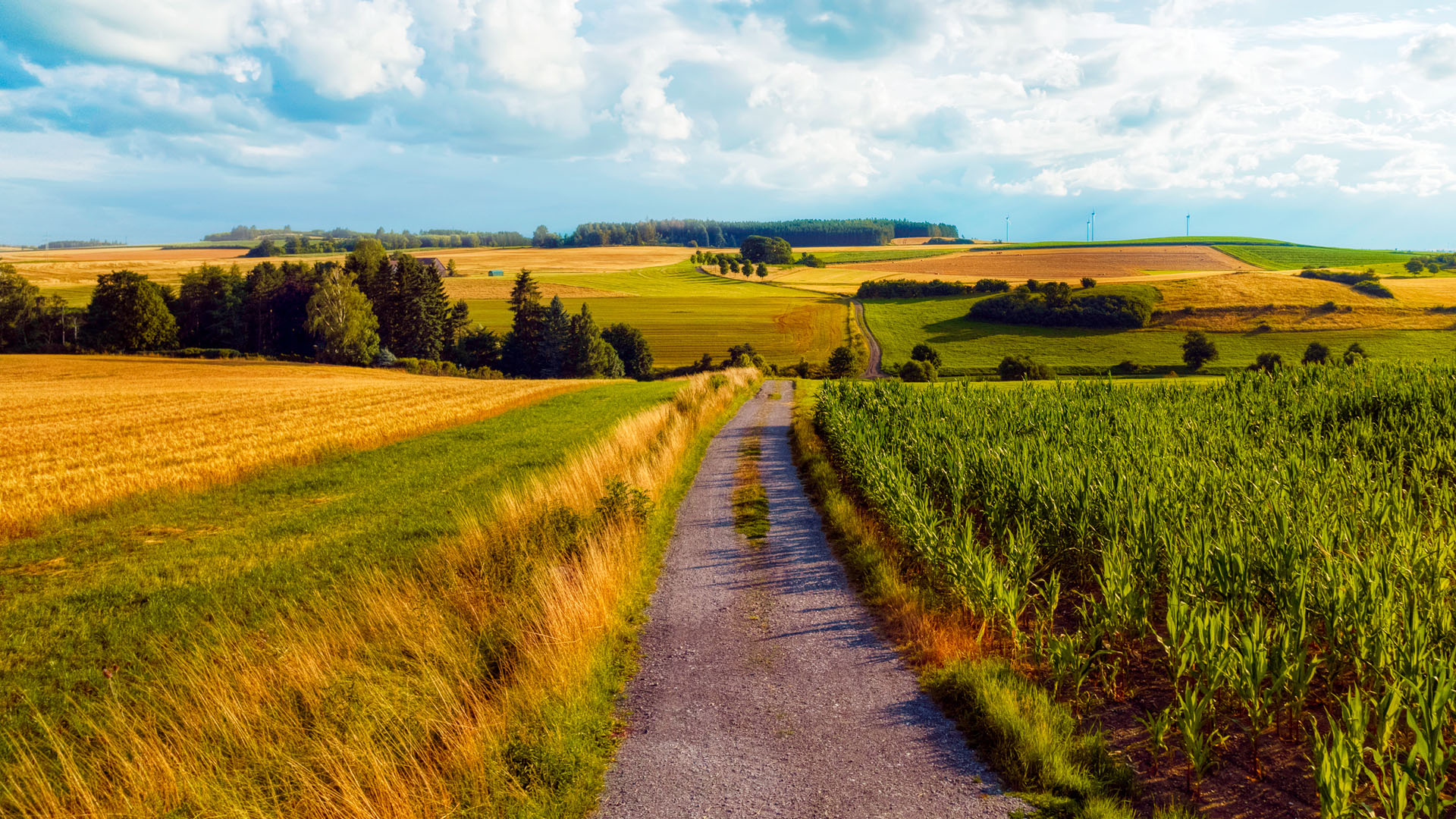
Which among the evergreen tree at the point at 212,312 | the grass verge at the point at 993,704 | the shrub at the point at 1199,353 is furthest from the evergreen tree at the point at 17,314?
the shrub at the point at 1199,353

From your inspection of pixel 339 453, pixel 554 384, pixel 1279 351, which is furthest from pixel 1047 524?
pixel 1279 351

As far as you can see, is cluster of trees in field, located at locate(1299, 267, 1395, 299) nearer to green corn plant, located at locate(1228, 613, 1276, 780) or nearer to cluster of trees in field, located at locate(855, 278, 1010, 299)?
cluster of trees in field, located at locate(855, 278, 1010, 299)

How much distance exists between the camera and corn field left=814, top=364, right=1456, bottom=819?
488 centimetres

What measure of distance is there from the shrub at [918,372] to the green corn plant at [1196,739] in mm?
63460

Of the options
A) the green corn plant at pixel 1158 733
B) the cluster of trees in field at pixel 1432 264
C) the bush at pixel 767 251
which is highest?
the bush at pixel 767 251

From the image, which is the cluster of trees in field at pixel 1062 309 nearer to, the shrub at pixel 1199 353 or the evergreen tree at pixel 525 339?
the shrub at pixel 1199 353

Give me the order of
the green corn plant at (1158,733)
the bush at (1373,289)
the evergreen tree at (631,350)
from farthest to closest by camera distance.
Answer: the bush at (1373,289)
the evergreen tree at (631,350)
the green corn plant at (1158,733)

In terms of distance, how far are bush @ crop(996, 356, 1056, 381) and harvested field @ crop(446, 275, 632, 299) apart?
7064 cm

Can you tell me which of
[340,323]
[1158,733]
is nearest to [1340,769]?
[1158,733]

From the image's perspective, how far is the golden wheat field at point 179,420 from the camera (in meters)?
18.0

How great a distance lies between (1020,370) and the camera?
68938 mm

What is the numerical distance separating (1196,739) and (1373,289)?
122 meters

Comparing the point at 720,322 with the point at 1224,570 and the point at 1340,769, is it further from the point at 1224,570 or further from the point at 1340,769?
the point at 1340,769

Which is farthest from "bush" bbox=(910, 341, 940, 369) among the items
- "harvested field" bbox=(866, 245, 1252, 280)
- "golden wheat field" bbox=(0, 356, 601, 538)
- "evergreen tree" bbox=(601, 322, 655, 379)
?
"harvested field" bbox=(866, 245, 1252, 280)
